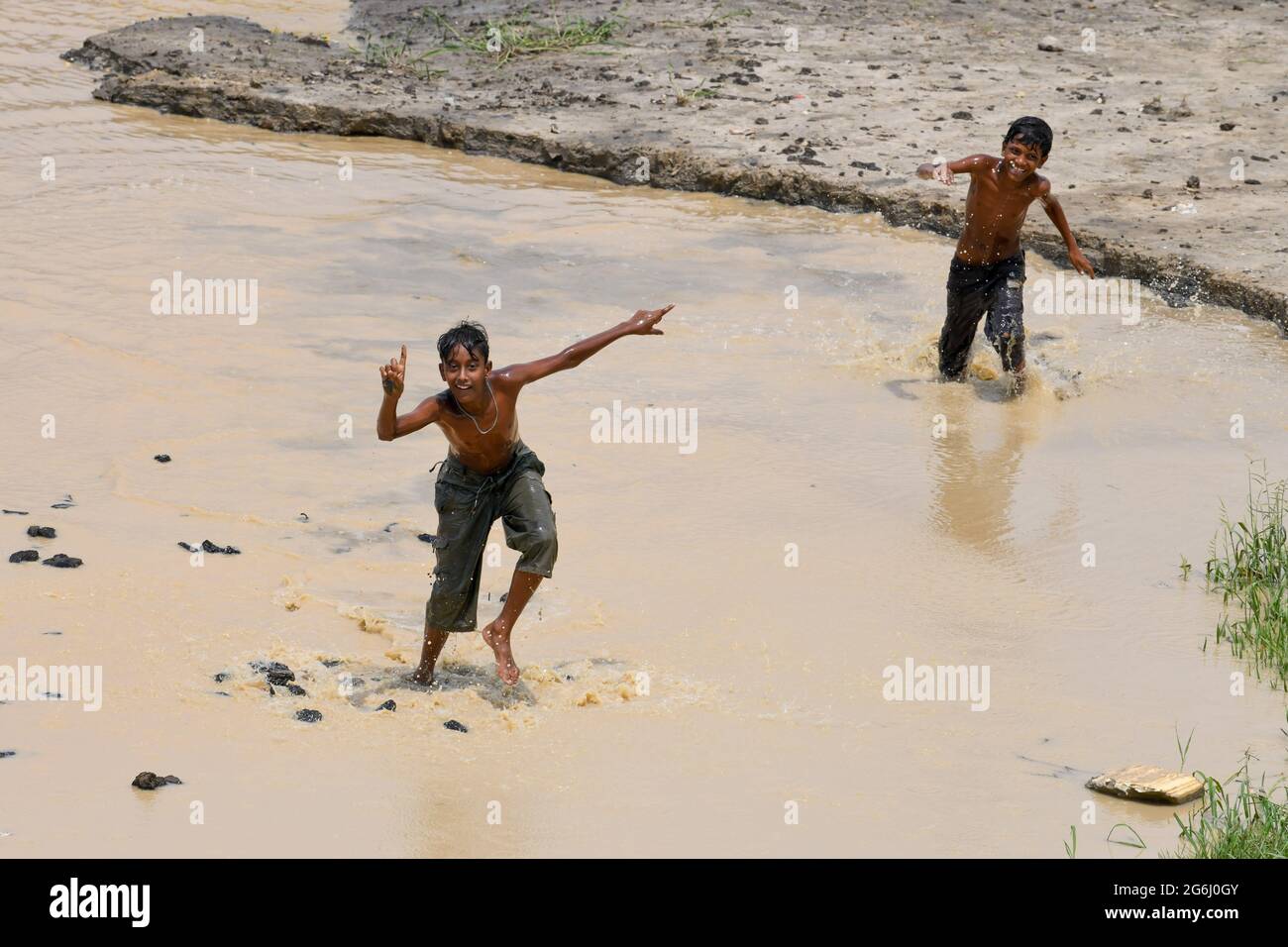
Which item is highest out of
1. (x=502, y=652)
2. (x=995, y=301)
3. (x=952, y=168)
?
(x=952, y=168)

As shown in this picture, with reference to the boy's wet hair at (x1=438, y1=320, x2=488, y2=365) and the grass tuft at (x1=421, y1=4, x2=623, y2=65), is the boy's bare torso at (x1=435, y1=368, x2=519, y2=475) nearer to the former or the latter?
the boy's wet hair at (x1=438, y1=320, x2=488, y2=365)

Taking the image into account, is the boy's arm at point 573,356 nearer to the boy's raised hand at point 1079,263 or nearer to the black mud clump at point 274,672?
A: the black mud clump at point 274,672

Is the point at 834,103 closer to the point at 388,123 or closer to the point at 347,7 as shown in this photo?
the point at 388,123

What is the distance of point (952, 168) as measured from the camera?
7852 millimetres

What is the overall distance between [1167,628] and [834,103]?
23.6 feet

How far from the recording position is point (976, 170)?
8125 millimetres

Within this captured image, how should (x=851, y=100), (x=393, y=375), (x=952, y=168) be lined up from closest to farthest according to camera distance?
(x=393, y=375), (x=952, y=168), (x=851, y=100)

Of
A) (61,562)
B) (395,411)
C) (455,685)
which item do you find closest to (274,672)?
(455,685)

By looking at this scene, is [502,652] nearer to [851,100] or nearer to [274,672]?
[274,672]

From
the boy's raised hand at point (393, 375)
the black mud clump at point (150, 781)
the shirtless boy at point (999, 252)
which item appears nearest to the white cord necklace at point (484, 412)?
the boy's raised hand at point (393, 375)

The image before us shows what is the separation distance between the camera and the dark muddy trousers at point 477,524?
5.11m

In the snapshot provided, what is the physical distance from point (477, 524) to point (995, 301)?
4076mm

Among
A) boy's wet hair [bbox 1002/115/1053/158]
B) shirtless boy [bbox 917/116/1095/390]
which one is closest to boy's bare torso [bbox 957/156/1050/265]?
shirtless boy [bbox 917/116/1095/390]

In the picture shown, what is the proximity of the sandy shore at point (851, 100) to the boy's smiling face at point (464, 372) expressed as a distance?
5.97 m
